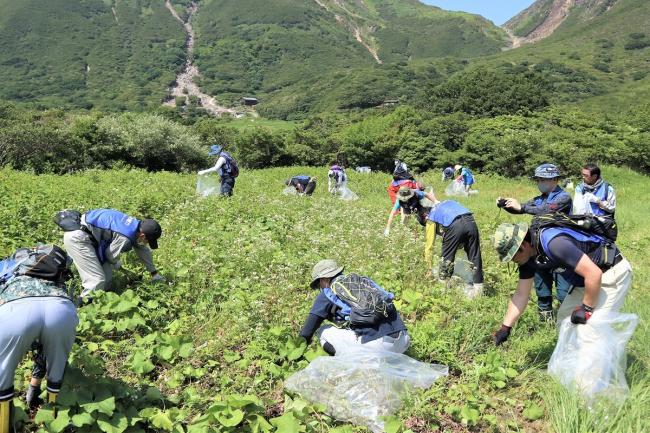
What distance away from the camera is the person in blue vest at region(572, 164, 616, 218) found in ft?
22.9

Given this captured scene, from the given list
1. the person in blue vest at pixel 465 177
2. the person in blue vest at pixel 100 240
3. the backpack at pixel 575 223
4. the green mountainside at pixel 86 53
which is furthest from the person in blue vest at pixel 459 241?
the green mountainside at pixel 86 53

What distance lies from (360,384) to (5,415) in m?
2.44

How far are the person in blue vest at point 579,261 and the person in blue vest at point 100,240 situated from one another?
3665 mm

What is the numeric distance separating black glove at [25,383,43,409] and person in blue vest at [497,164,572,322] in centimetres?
510

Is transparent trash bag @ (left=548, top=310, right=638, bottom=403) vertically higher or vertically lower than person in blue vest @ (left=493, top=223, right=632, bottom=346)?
lower

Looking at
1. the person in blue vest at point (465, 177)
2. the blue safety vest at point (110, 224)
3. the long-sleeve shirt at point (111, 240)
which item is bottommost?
the person in blue vest at point (465, 177)

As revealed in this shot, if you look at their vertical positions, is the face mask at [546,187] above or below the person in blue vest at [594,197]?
above

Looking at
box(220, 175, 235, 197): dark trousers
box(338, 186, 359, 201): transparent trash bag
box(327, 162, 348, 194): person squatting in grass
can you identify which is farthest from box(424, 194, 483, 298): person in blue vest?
box(327, 162, 348, 194): person squatting in grass

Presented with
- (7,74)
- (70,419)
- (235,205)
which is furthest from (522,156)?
(7,74)

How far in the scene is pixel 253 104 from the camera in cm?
12700

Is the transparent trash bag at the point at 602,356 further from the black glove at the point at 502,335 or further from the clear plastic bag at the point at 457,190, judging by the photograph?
the clear plastic bag at the point at 457,190

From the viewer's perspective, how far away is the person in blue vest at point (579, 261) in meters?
3.40

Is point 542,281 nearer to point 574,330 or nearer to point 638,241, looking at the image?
point 574,330

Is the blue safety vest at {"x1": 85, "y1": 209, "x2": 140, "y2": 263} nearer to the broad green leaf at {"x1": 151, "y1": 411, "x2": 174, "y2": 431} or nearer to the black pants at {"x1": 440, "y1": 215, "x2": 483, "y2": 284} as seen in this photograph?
the broad green leaf at {"x1": 151, "y1": 411, "x2": 174, "y2": 431}
